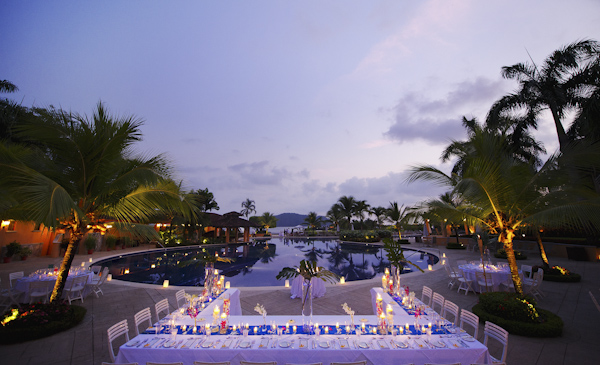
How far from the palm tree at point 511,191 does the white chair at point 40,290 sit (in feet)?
35.9

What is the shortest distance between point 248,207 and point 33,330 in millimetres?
68189

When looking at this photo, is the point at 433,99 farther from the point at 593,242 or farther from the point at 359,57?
the point at 593,242

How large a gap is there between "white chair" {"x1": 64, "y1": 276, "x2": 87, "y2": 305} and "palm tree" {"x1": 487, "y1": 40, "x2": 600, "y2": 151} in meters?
19.8

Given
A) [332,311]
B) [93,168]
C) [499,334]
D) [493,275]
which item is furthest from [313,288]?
[93,168]

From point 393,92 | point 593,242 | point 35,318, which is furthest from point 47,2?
point 593,242

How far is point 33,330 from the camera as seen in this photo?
4980mm

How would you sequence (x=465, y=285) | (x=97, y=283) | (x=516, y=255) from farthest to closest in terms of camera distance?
(x=516, y=255), (x=465, y=285), (x=97, y=283)

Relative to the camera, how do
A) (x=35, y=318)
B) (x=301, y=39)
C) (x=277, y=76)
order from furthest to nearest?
(x=277, y=76), (x=301, y=39), (x=35, y=318)

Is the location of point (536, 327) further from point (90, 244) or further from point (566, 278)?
point (90, 244)

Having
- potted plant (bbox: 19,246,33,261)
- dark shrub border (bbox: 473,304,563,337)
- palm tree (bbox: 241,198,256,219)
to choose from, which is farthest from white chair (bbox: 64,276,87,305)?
palm tree (bbox: 241,198,256,219)

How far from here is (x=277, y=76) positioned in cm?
2097

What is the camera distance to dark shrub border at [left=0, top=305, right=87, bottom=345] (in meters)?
4.82

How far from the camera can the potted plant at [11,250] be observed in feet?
46.2

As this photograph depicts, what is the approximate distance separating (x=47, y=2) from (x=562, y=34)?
21.7m
